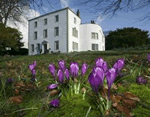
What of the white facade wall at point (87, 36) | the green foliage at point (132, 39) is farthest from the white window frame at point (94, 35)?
the green foliage at point (132, 39)

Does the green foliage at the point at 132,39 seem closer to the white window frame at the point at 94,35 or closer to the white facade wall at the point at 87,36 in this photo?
the white window frame at the point at 94,35

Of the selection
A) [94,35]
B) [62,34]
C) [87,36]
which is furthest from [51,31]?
[94,35]

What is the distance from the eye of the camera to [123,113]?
884 millimetres

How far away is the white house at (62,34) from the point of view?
79.8 ft

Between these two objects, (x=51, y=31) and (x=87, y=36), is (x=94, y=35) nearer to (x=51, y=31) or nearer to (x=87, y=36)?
(x=87, y=36)

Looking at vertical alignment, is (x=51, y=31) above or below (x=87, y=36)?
above

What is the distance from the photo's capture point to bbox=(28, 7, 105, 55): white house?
24312 millimetres

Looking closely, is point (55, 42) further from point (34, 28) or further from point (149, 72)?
point (149, 72)

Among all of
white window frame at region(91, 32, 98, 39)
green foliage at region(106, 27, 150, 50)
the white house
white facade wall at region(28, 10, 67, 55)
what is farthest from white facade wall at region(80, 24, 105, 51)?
green foliage at region(106, 27, 150, 50)

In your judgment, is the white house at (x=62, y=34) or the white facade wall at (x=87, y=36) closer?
the white house at (x=62, y=34)

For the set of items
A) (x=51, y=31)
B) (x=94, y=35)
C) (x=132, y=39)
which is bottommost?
(x=132, y=39)

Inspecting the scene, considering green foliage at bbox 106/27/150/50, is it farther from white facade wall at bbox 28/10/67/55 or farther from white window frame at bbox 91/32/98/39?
white facade wall at bbox 28/10/67/55

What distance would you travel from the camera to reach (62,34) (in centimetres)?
2466

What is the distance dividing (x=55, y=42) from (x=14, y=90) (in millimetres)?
24779
